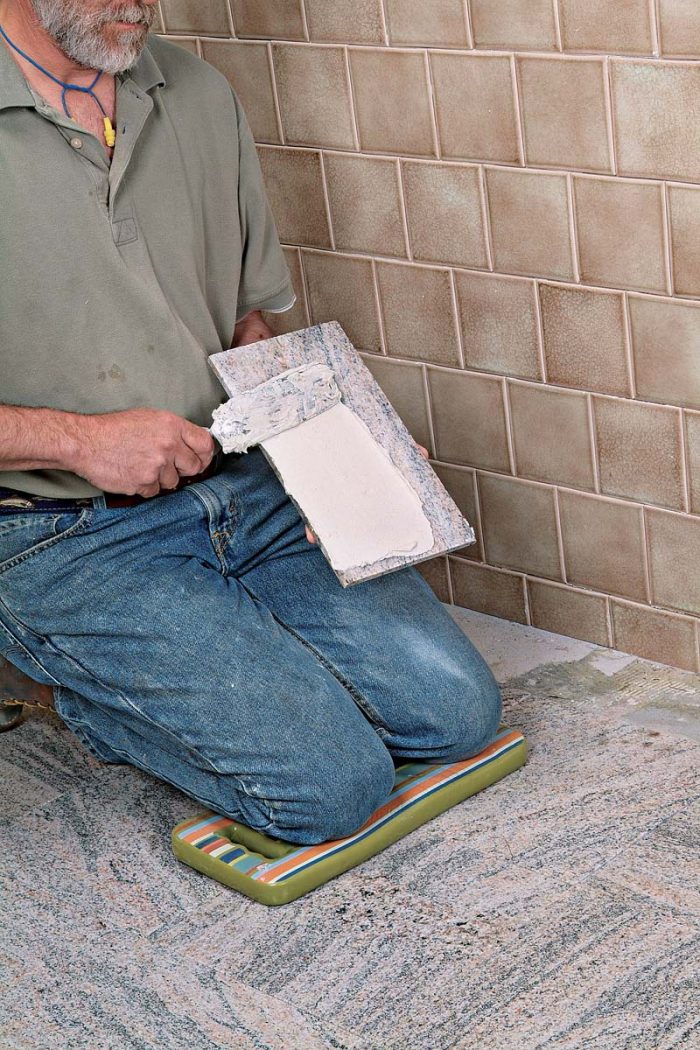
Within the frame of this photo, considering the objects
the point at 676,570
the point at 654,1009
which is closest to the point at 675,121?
the point at 676,570

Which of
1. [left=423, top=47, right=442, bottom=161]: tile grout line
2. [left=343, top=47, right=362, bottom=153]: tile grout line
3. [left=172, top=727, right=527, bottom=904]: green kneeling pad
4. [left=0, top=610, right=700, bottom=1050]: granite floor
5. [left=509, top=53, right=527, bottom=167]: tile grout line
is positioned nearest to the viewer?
[left=0, top=610, right=700, bottom=1050]: granite floor

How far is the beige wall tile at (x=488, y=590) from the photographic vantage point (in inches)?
95.1

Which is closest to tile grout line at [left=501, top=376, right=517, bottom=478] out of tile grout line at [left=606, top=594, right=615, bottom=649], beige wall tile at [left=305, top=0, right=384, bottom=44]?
tile grout line at [left=606, top=594, right=615, bottom=649]

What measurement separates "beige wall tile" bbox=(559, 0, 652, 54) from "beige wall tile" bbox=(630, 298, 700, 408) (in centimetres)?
35

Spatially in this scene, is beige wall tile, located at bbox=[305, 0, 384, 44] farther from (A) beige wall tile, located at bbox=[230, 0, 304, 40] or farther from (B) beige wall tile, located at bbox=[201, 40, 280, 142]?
(B) beige wall tile, located at bbox=[201, 40, 280, 142]

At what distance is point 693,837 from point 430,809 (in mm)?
352

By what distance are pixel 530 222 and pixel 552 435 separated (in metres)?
0.34

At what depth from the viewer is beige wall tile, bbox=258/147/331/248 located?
2.38 metres

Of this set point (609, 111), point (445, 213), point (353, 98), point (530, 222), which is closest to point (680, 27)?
point (609, 111)

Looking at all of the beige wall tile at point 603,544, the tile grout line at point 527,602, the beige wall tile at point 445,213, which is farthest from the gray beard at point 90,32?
the tile grout line at point 527,602

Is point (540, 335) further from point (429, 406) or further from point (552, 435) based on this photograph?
point (429, 406)

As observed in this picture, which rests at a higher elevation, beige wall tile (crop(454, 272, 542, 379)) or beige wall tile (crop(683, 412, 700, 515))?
beige wall tile (crop(454, 272, 542, 379))

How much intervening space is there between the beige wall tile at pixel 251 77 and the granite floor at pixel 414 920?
110cm

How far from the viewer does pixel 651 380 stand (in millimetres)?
2062
